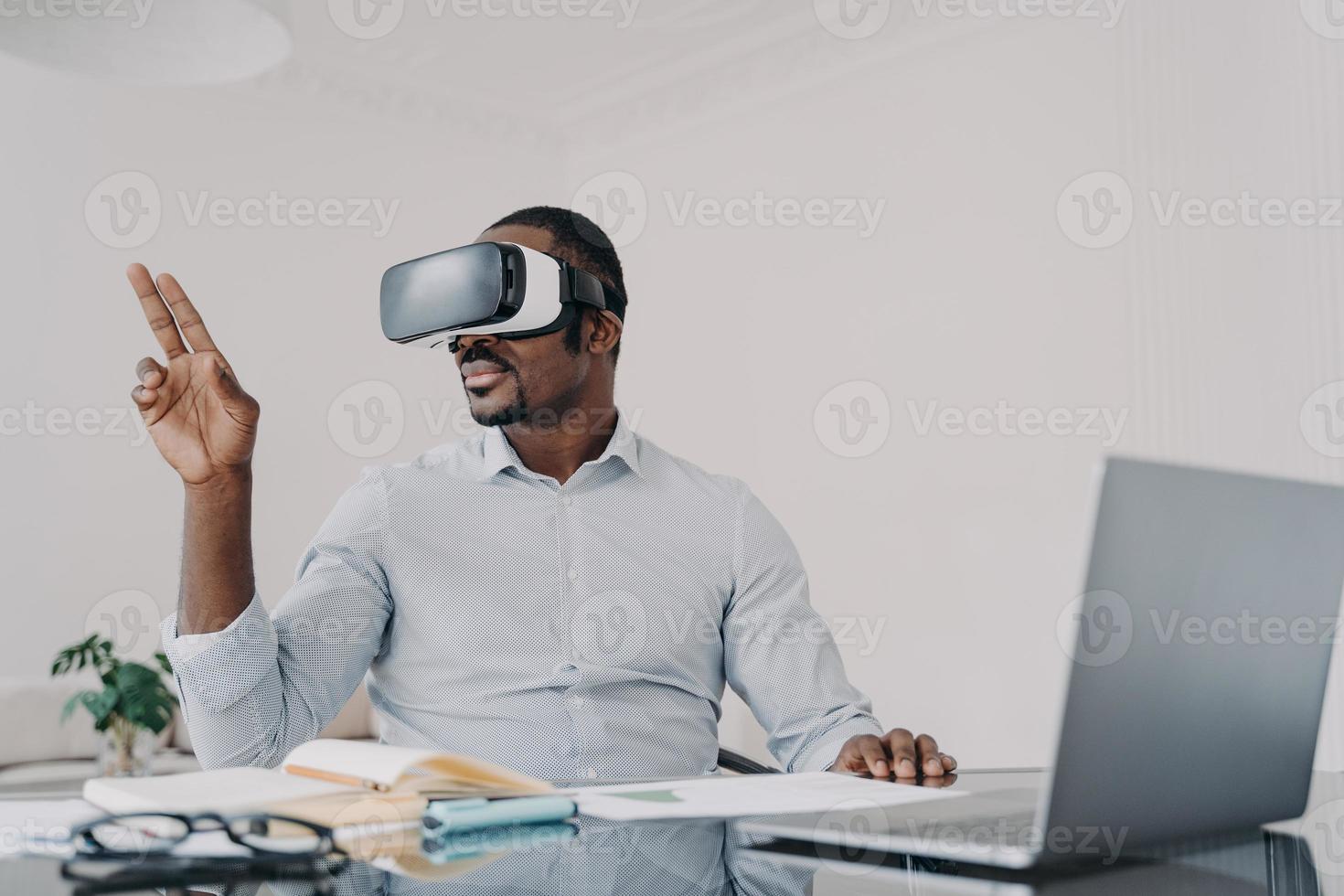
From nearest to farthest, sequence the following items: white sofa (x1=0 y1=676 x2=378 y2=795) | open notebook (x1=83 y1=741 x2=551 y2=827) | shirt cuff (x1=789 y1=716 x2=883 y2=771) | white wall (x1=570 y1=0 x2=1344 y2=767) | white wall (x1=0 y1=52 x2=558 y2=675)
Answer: open notebook (x1=83 y1=741 x2=551 y2=827), shirt cuff (x1=789 y1=716 x2=883 y2=771), white wall (x1=570 y1=0 x2=1344 y2=767), white sofa (x1=0 y1=676 x2=378 y2=795), white wall (x1=0 y1=52 x2=558 y2=675)

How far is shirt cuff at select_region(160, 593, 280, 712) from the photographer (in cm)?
114

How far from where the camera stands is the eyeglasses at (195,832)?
2.13 ft

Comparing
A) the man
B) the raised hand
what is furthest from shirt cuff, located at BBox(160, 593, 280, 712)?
the raised hand

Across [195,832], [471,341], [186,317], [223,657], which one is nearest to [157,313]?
[186,317]

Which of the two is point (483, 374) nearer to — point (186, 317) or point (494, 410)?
point (494, 410)

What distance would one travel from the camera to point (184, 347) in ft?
3.62

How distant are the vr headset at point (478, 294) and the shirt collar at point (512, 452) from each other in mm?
180

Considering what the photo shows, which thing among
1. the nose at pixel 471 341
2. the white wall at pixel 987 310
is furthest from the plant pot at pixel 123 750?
the nose at pixel 471 341

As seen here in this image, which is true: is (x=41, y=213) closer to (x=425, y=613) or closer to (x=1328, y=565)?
(x=425, y=613)

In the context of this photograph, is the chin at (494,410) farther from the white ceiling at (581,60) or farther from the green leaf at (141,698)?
the white ceiling at (581,60)

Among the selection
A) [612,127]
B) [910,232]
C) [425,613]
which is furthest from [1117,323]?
[425,613]

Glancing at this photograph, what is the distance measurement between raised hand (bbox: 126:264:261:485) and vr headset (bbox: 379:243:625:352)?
0.34 metres

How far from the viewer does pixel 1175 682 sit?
656 millimetres

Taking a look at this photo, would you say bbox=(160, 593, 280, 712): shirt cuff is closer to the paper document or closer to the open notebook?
the open notebook
